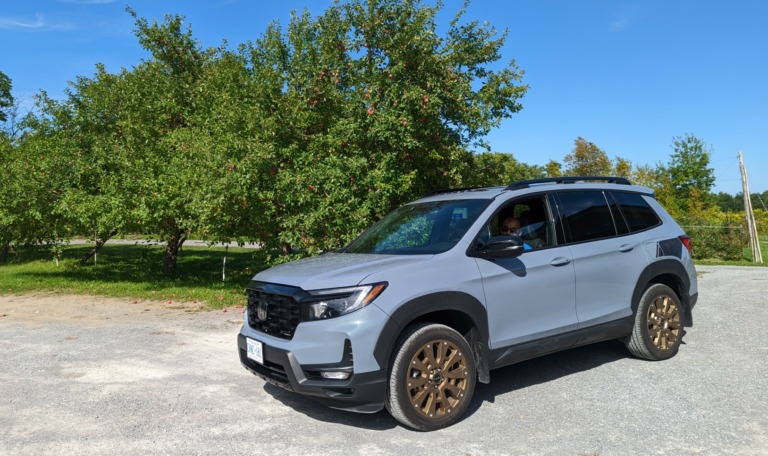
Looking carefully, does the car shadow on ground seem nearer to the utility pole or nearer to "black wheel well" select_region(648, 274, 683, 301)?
"black wheel well" select_region(648, 274, 683, 301)

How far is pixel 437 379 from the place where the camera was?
4289mm

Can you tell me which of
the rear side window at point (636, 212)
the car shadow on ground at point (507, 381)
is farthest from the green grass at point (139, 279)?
the rear side window at point (636, 212)

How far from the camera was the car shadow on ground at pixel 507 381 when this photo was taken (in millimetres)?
4547

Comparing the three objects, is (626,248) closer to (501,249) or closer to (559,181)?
(559,181)

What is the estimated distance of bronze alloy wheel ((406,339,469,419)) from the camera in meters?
4.20

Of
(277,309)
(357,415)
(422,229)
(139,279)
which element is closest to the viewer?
(277,309)

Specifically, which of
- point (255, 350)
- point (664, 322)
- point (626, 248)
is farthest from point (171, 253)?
point (664, 322)

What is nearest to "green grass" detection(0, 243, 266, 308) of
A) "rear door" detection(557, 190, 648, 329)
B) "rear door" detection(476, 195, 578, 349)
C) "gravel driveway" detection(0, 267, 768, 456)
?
"gravel driveway" detection(0, 267, 768, 456)

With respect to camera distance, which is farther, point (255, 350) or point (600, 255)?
point (600, 255)

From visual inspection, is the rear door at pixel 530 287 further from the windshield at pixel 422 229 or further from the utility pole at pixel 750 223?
the utility pole at pixel 750 223

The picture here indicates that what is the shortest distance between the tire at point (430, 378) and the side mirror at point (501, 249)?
0.70 meters

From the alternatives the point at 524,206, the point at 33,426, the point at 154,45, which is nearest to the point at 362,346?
the point at 524,206

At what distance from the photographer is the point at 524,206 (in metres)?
5.30

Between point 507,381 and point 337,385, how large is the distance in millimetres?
2223
